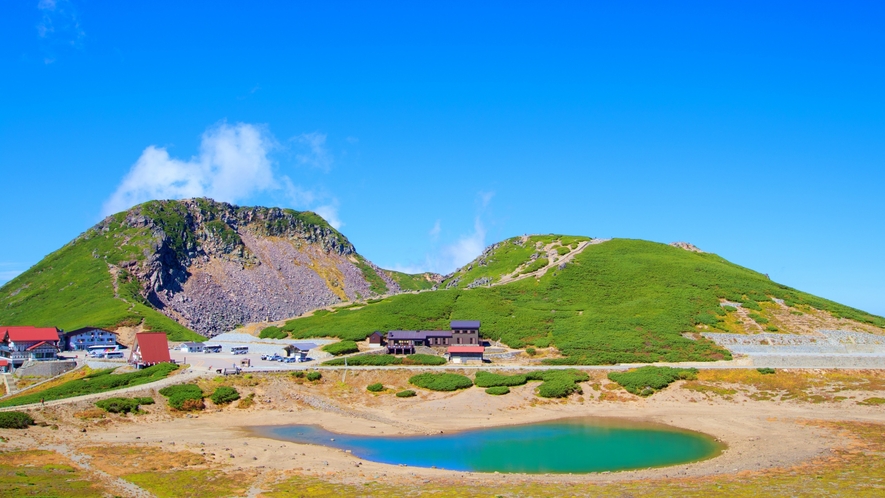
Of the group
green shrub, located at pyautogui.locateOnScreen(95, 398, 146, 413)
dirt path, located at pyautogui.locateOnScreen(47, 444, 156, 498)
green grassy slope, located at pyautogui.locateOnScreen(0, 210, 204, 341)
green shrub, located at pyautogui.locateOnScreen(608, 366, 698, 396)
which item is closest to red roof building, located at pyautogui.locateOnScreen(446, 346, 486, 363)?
green shrub, located at pyautogui.locateOnScreen(608, 366, 698, 396)

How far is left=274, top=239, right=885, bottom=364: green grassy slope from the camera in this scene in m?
101

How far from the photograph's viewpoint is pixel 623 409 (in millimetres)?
76312

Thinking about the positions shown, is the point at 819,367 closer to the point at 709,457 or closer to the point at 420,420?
the point at 709,457

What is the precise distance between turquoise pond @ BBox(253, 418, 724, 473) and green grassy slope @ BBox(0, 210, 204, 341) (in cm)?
8642

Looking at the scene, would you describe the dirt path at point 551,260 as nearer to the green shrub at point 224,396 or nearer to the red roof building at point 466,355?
the red roof building at point 466,355

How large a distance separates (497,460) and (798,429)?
33309mm

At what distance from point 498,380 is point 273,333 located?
55.4 metres

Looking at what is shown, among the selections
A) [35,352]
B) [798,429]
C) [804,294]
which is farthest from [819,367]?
[35,352]

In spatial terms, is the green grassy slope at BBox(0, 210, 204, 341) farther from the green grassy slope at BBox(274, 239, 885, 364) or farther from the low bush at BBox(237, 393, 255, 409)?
the low bush at BBox(237, 393, 255, 409)

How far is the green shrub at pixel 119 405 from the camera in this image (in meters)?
68.1

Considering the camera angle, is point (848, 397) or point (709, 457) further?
point (848, 397)

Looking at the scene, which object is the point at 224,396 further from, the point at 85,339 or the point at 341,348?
the point at 85,339

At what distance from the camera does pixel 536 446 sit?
59.7 m

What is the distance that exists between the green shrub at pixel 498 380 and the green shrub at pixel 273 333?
49.0m
